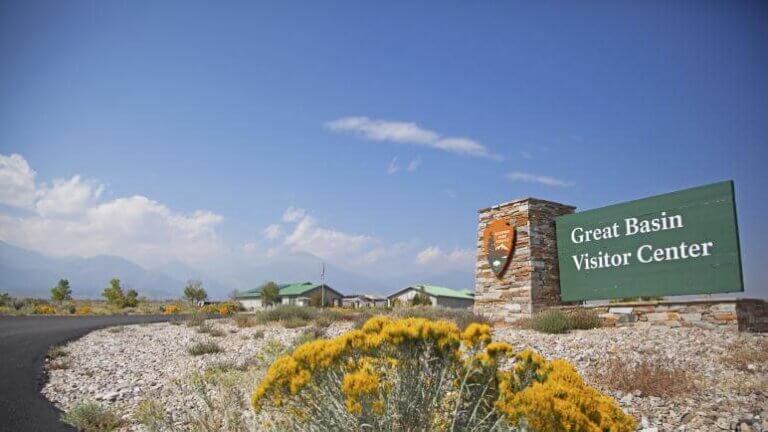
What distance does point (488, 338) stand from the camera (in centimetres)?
308

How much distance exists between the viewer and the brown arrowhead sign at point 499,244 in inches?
595

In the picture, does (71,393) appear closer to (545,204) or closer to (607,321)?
(607,321)

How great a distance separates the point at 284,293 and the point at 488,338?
193ft

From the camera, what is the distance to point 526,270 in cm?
1444

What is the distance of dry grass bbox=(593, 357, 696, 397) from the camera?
5520 millimetres

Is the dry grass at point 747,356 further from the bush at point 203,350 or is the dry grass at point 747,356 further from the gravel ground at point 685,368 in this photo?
the bush at point 203,350

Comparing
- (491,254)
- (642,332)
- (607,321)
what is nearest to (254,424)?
(642,332)

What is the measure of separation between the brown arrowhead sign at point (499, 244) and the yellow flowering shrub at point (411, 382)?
40.0 ft

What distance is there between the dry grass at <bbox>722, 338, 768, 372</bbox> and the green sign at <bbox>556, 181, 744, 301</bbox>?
350cm

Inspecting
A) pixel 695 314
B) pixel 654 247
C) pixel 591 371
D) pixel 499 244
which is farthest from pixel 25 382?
pixel 654 247

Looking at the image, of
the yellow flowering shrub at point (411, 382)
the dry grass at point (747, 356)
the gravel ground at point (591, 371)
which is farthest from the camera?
the dry grass at point (747, 356)

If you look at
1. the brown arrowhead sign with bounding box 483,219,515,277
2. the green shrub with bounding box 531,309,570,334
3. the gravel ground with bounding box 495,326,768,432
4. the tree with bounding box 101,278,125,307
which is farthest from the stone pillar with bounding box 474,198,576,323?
the tree with bounding box 101,278,125,307

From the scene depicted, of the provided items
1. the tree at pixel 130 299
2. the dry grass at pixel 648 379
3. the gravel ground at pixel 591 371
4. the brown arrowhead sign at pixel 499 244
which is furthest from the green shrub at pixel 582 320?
the tree at pixel 130 299

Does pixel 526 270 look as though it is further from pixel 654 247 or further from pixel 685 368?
pixel 685 368
